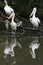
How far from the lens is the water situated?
31.8 feet

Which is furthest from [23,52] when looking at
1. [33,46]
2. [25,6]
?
[25,6]

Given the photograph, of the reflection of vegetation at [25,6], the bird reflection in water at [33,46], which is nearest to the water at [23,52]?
the bird reflection in water at [33,46]

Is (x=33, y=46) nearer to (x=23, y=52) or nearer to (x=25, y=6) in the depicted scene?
(x=23, y=52)

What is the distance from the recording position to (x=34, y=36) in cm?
1550

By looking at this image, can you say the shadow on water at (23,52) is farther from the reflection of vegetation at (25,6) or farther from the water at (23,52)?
the reflection of vegetation at (25,6)

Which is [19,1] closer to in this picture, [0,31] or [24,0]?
[24,0]

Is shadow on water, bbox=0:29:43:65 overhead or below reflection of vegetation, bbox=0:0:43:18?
overhead

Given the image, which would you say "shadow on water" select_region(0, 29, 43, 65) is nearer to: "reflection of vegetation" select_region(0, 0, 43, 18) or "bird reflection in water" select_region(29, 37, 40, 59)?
"bird reflection in water" select_region(29, 37, 40, 59)

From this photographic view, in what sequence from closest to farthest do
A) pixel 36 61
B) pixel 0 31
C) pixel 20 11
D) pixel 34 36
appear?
pixel 36 61, pixel 34 36, pixel 0 31, pixel 20 11

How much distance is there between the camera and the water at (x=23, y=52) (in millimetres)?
9680

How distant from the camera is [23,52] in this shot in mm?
11164

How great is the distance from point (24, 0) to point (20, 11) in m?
0.98

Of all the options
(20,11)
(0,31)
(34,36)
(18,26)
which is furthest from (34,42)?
(20,11)

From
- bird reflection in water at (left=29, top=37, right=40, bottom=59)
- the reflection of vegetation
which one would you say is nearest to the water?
bird reflection in water at (left=29, top=37, right=40, bottom=59)
